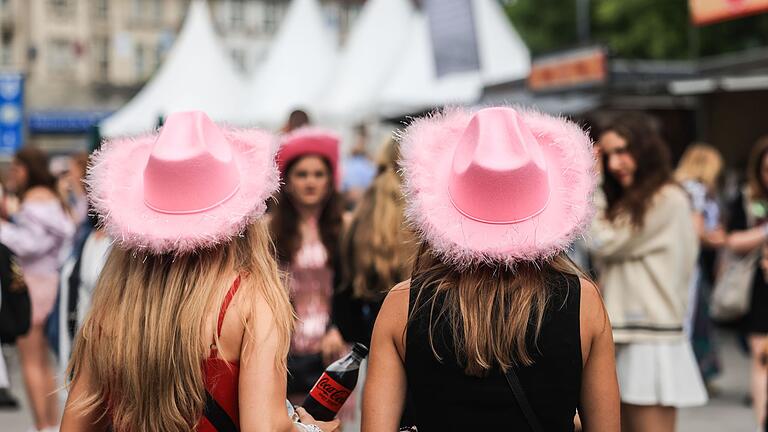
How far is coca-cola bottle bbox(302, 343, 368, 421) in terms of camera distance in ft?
9.94

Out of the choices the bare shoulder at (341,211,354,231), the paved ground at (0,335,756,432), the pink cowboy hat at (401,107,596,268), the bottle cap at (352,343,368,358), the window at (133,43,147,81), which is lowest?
the paved ground at (0,335,756,432)

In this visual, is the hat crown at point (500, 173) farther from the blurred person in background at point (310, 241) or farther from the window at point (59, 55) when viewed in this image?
the window at point (59, 55)

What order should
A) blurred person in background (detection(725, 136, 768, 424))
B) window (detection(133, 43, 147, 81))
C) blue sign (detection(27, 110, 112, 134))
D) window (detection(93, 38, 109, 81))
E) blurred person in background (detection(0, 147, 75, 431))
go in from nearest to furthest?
1. blurred person in background (detection(725, 136, 768, 424))
2. blurred person in background (detection(0, 147, 75, 431))
3. blue sign (detection(27, 110, 112, 134))
4. window (detection(93, 38, 109, 81))
5. window (detection(133, 43, 147, 81))

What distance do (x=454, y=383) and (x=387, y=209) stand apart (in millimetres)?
2442

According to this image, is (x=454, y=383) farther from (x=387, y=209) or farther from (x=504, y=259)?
(x=387, y=209)

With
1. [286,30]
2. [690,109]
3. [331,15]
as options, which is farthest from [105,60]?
[690,109]

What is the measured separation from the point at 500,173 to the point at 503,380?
1.68 feet

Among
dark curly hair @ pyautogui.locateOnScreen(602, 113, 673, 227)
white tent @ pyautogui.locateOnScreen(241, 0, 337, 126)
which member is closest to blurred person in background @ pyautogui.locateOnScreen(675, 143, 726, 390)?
dark curly hair @ pyautogui.locateOnScreen(602, 113, 673, 227)

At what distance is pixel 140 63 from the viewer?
6462 centimetres

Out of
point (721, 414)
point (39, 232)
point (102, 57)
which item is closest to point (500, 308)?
point (721, 414)

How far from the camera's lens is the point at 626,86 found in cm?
1581

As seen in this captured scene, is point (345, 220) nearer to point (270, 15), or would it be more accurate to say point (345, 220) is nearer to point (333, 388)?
point (333, 388)

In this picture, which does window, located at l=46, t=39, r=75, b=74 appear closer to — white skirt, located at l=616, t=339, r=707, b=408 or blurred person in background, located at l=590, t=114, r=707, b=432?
blurred person in background, located at l=590, t=114, r=707, b=432

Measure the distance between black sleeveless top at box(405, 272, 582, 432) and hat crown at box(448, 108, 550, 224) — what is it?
0.23 meters
